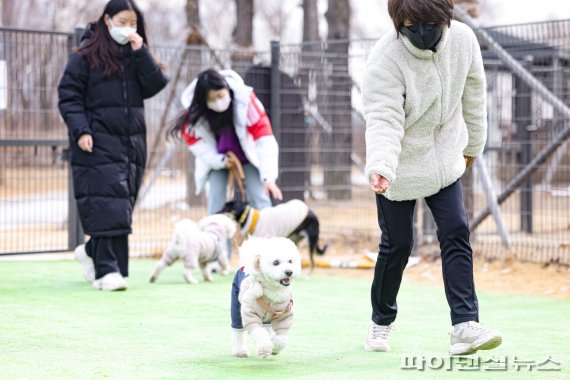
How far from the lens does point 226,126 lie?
9.20 meters

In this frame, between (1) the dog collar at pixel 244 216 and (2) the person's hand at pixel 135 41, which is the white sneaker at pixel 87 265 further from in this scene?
(2) the person's hand at pixel 135 41

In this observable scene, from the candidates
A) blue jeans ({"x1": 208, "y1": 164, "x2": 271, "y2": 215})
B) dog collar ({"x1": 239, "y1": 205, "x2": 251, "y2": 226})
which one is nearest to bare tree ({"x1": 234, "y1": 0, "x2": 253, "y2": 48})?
blue jeans ({"x1": 208, "y1": 164, "x2": 271, "y2": 215})

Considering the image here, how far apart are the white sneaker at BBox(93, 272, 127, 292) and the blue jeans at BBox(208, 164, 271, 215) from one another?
168 centimetres

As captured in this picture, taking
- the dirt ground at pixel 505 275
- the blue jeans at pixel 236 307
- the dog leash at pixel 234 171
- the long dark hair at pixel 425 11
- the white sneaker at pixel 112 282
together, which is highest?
the long dark hair at pixel 425 11

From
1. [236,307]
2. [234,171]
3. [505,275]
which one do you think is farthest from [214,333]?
[505,275]

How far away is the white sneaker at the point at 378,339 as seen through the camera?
17.7 ft

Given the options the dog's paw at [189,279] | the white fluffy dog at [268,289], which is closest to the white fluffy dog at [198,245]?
the dog's paw at [189,279]

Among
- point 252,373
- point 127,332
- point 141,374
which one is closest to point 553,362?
point 252,373

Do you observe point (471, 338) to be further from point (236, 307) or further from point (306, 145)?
point (306, 145)

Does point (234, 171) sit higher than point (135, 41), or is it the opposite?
point (135, 41)

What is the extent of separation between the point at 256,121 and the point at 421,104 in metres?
4.08

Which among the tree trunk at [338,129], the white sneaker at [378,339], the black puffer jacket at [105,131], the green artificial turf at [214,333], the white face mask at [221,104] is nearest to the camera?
the green artificial turf at [214,333]

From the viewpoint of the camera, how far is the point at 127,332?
607 cm

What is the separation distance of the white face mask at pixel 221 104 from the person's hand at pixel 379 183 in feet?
13.5
